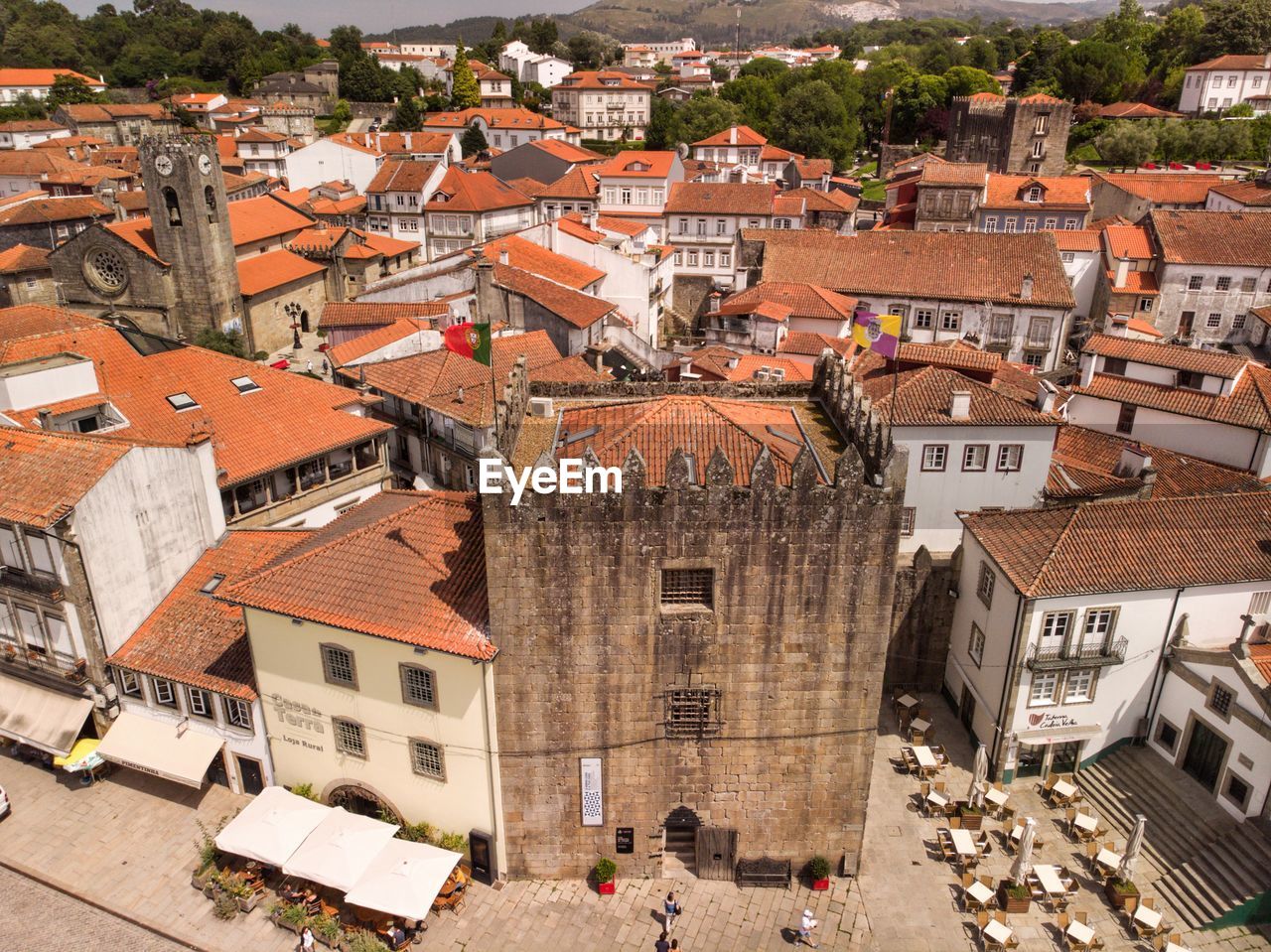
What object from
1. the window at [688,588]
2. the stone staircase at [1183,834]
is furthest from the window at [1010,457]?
the window at [688,588]

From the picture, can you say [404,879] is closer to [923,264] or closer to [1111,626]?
[1111,626]

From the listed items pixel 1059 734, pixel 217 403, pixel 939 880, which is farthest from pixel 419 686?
pixel 1059 734

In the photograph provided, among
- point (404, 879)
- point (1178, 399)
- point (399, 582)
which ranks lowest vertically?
point (404, 879)

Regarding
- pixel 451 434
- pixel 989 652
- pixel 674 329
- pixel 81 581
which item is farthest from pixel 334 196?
pixel 989 652

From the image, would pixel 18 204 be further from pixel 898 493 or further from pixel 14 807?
pixel 898 493

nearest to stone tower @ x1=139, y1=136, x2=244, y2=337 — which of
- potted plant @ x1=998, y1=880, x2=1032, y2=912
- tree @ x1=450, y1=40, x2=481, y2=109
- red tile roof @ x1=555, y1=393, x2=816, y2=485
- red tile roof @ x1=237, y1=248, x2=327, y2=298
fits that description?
red tile roof @ x1=237, y1=248, x2=327, y2=298

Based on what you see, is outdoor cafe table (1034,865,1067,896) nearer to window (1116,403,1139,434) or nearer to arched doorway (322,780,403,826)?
arched doorway (322,780,403,826)
